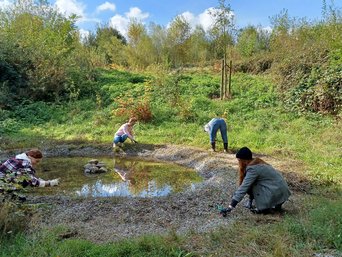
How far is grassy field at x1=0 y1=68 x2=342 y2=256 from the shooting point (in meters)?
4.66

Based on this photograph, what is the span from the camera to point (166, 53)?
29297mm

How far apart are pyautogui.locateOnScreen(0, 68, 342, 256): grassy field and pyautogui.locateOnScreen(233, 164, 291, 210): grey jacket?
1.30ft

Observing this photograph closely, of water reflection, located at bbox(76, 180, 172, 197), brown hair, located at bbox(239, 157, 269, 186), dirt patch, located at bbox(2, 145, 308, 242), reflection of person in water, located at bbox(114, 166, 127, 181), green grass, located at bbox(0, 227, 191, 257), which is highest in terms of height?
brown hair, located at bbox(239, 157, 269, 186)

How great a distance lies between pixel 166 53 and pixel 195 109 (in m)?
13.7

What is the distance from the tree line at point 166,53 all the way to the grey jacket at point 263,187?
383 inches

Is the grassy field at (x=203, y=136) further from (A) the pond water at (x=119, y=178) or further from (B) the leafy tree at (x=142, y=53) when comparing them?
(B) the leafy tree at (x=142, y=53)

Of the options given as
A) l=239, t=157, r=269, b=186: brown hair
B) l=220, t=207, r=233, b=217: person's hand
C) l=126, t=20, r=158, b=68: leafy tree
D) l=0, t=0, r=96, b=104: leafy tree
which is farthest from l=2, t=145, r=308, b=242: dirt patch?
l=126, t=20, r=158, b=68: leafy tree

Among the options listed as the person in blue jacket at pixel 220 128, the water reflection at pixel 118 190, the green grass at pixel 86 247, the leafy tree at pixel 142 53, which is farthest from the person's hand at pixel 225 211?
the leafy tree at pixel 142 53

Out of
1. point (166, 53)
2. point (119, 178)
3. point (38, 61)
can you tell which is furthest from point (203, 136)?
point (166, 53)

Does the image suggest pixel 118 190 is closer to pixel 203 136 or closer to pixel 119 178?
pixel 119 178

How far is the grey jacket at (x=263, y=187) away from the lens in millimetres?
6147

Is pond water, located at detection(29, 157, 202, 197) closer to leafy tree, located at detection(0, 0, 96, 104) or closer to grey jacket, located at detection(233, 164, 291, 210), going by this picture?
grey jacket, located at detection(233, 164, 291, 210)

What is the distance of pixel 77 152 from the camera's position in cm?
1272

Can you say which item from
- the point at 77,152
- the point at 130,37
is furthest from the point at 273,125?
the point at 130,37
